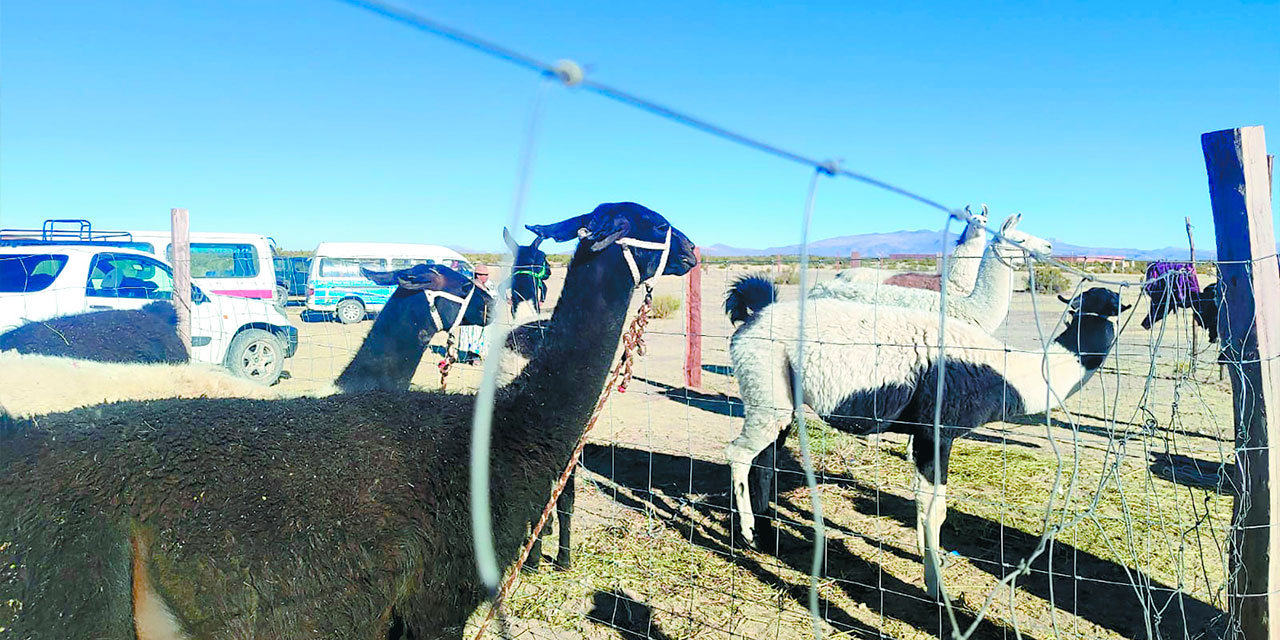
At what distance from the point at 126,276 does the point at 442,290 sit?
240 inches

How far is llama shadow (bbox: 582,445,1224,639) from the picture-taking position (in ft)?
12.2

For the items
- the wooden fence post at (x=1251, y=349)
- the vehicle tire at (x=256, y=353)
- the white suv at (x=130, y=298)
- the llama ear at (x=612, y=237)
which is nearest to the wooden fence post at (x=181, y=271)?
the white suv at (x=130, y=298)

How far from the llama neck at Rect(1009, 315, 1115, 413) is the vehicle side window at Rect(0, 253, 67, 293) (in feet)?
29.8

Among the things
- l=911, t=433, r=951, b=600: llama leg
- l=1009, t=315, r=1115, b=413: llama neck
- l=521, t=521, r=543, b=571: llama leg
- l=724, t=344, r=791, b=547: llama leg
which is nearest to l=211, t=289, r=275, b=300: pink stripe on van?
l=521, t=521, r=543, b=571: llama leg

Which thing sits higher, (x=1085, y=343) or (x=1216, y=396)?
(x=1085, y=343)

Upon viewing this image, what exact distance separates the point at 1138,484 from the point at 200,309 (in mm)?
9738

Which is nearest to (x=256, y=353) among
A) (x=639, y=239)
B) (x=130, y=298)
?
(x=130, y=298)

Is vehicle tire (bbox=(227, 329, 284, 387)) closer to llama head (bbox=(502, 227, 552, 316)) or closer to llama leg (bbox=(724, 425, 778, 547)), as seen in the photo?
llama head (bbox=(502, 227, 552, 316))

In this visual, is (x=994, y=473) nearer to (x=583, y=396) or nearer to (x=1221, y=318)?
(x=1221, y=318)

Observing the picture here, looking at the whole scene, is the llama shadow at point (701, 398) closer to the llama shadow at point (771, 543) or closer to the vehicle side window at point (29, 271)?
the llama shadow at point (771, 543)

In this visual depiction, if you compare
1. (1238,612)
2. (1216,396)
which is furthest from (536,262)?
(1216,396)

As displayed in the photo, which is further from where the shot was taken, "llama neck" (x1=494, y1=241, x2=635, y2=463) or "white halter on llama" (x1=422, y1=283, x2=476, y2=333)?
"white halter on llama" (x1=422, y1=283, x2=476, y2=333)

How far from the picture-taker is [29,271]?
7.70 m

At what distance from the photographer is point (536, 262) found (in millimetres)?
4617
